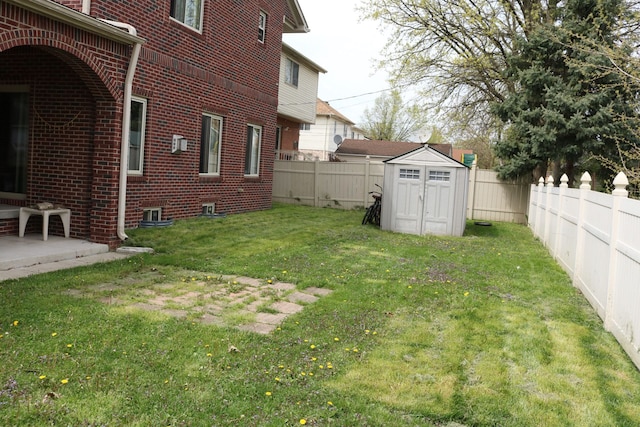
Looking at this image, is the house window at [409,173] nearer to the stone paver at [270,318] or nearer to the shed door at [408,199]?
the shed door at [408,199]

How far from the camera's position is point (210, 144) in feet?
39.7

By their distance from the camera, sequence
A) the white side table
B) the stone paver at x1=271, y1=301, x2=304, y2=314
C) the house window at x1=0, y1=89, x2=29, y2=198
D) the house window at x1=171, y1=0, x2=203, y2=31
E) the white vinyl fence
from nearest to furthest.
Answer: the white vinyl fence → the stone paver at x1=271, y1=301, x2=304, y2=314 → the white side table → the house window at x1=0, y1=89, x2=29, y2=198 → the house window at x1=171, y1=0, x2=203, y2=31

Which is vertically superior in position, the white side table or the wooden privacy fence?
the wooden privacy fence

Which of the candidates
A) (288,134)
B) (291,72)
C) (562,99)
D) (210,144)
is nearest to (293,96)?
(291,72)

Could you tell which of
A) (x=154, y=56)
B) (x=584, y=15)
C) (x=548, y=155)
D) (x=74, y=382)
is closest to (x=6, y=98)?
(x=154, y=56)

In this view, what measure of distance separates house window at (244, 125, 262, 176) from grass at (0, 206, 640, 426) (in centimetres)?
719

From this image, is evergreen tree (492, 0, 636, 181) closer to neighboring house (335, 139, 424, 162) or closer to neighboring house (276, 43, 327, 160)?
neighboring house (276, 43, 327, 160)

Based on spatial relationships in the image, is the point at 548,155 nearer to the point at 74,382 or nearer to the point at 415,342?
the point at 415,342

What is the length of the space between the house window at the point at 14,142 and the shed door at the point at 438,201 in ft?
27.0

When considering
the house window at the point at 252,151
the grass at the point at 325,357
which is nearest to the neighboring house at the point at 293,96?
the house window at the point at 252,151

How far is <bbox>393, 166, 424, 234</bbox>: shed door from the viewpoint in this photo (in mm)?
12133

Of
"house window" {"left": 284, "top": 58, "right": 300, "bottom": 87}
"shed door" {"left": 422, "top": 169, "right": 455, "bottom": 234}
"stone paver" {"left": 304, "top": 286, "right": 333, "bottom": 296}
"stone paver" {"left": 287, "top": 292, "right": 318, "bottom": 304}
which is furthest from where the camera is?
"house window" {"left": 284, "top": 58, "right": 300, "bottom": 87}

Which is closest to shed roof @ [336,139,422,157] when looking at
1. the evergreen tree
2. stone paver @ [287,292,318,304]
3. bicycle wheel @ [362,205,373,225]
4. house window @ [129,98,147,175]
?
the evergreen tree

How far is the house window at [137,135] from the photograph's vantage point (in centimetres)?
933
